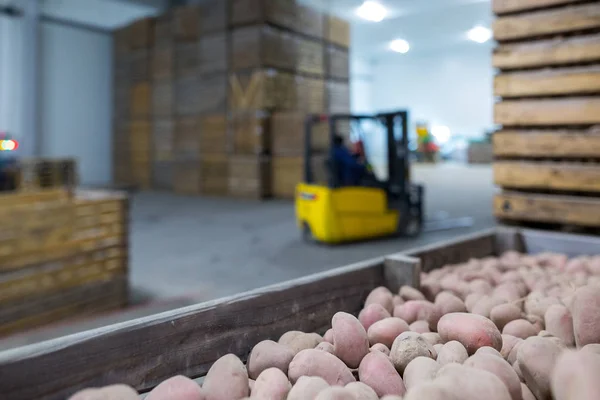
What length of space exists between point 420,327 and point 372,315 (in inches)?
6.7

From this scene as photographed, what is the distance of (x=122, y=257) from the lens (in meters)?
4.12

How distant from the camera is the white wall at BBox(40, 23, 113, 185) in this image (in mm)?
13336

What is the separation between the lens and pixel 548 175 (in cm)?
473

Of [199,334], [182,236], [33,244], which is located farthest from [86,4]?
[199,334]

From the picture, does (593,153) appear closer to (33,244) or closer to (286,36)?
(33,244)

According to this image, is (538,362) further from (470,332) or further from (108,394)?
(108,394)

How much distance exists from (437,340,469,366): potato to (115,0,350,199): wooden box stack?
961cm

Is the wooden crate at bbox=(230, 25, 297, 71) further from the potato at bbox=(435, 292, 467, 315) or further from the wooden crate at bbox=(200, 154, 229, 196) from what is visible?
the potato at bbox=(435, 292, 467, 315)

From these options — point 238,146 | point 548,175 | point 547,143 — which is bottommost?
point 548,175

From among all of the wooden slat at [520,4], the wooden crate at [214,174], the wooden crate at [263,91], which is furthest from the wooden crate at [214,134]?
the wooden slat at [520,4]

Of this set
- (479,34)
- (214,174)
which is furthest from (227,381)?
(479,34)

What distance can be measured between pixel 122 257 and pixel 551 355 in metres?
3.49

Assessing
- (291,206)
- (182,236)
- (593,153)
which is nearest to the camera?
(593,153)

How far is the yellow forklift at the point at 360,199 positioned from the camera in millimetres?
6328
